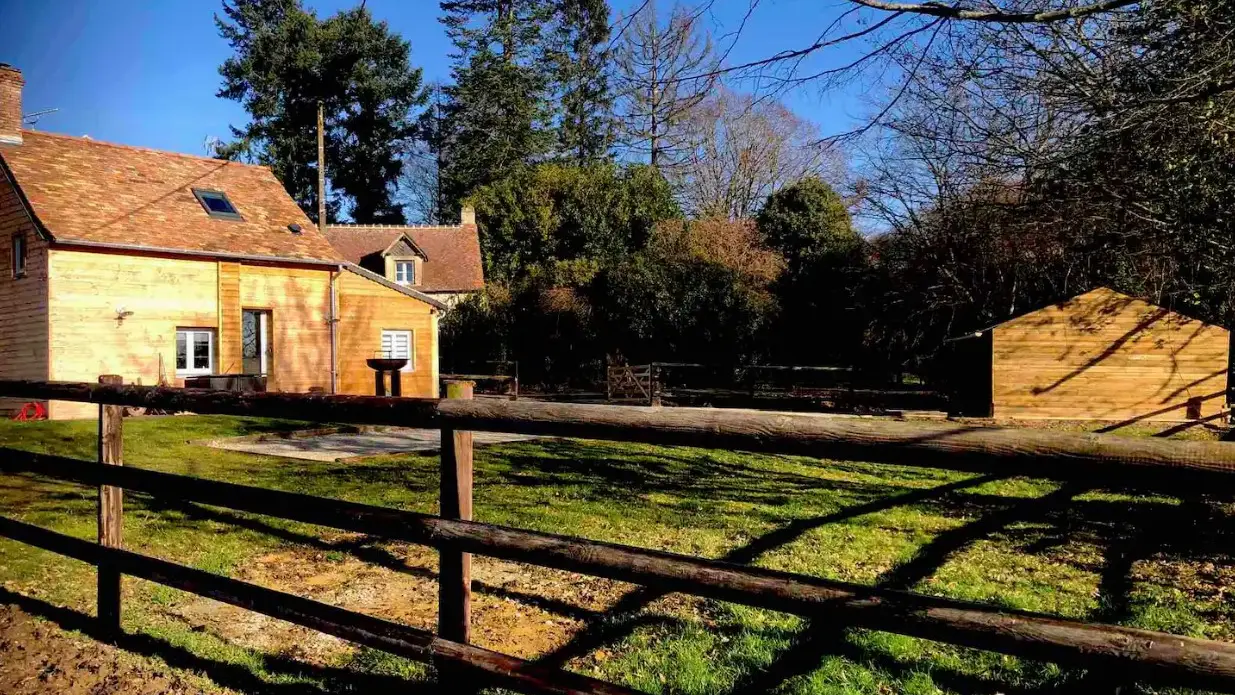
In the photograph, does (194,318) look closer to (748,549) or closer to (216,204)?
(216,204)

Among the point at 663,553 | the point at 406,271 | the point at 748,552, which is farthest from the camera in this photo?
the point at 406,271

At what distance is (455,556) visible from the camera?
314cm

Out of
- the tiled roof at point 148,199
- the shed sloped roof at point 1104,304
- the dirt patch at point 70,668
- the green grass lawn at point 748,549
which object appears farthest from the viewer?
the tiled roof at point 148,199

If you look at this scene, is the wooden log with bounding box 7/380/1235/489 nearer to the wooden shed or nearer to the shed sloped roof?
the wooden shed

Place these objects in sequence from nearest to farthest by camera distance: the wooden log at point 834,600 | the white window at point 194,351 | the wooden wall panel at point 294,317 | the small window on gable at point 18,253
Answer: the wooden log at point 834,600 < the small window on gable at point 18,253 < the white window at point 194,351 < the wooden wall panel at point 294,317

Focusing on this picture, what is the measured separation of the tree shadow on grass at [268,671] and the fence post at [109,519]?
0.33ft

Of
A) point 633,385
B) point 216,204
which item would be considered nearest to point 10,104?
point 216,204

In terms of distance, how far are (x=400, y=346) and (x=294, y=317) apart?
360cm

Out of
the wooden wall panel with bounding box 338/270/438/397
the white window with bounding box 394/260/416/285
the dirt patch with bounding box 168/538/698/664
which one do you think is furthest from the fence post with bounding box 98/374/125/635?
the white window with bounding box 394/260/416/285

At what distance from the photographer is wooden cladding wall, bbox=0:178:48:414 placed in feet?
62.8

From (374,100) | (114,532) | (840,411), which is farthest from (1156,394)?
(374,100)

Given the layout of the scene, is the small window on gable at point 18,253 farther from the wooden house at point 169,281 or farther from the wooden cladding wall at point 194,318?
the wooden cladding wall at point 194,318

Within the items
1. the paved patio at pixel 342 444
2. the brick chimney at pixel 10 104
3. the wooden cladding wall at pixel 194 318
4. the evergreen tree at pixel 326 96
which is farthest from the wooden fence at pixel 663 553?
the evergreen tree at pixel 326 96

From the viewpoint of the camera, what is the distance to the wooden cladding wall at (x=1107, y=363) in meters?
17.3
